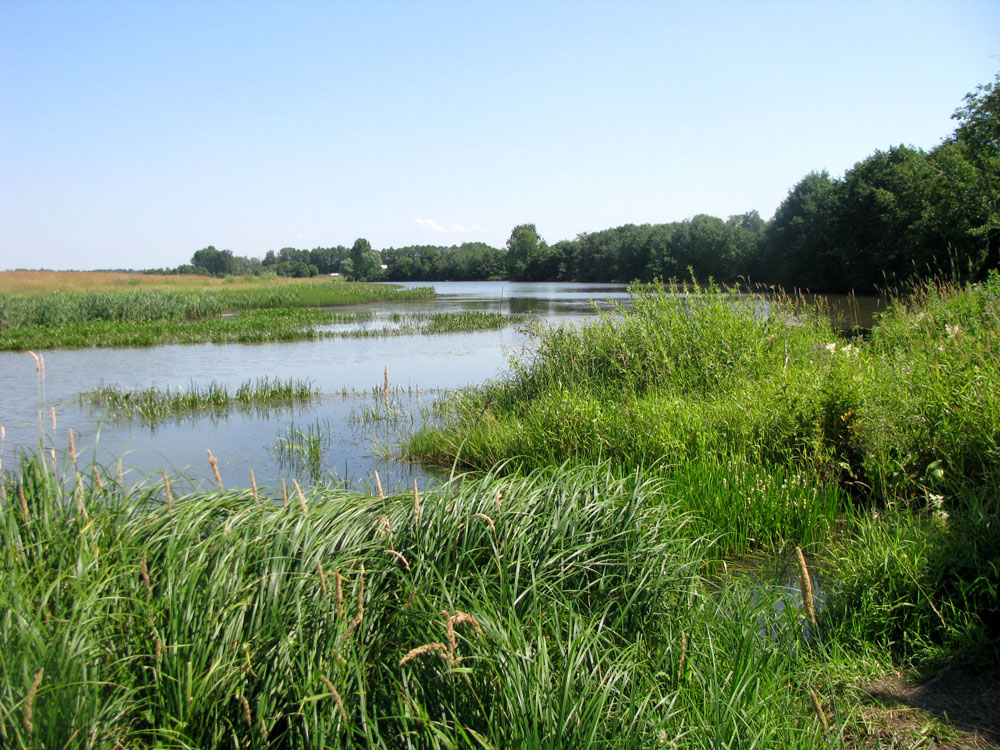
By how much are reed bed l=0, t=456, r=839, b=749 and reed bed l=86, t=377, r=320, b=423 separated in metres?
10.2

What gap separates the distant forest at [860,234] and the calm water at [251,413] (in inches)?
241

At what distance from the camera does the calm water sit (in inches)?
359

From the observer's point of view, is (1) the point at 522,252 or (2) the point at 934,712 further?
(1) the point at 522,252

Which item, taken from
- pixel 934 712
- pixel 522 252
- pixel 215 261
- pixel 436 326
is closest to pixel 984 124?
pixel 436 326

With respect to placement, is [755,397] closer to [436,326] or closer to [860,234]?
[436,326]

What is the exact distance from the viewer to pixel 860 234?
4528 cm

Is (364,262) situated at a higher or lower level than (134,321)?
higher

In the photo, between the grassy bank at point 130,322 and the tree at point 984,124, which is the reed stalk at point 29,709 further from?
the tree at point 984,124

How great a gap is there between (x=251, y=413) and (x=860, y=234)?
Result: 1749 inches

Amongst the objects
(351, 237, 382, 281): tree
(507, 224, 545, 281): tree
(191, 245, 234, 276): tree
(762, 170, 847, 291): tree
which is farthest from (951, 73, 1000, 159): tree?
(191, 245, 234, 276): tree

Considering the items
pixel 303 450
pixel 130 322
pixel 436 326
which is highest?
pixel 130 322

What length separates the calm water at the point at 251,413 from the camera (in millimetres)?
9125

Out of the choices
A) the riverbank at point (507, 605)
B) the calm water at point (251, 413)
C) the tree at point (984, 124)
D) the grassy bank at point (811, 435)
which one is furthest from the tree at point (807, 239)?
the riverbank at point (507, 605)

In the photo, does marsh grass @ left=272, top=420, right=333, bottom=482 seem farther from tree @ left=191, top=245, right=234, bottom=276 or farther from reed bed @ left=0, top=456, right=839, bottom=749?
tree @ left=191, top=245, right=234, bottom=276
